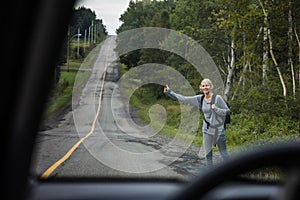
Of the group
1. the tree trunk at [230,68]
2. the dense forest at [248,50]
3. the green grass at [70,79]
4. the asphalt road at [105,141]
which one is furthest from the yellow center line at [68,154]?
the tree trunk at [230,68]

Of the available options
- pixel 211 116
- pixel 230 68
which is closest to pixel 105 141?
pixel 230 68

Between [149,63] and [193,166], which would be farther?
[149,63]

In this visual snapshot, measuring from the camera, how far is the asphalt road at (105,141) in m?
6.53

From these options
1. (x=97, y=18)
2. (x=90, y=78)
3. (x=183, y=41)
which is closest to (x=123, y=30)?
(x=90, y=78)

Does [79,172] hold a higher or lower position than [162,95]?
lower

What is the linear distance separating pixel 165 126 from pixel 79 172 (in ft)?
8.44

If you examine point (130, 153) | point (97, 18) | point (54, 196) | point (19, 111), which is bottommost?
point (130, 153)

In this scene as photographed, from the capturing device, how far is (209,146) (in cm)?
577

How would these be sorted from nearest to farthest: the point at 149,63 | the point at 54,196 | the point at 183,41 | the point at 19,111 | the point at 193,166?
the point at 19,111 < the point at 54,196 < the point at 193,166 < the point at 149,63 < the point at 183,41

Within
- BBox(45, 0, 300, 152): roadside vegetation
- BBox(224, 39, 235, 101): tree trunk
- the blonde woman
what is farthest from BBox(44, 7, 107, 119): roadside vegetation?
BBox(224, 39, 235, 101): tree trunk

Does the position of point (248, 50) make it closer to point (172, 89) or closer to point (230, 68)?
point (230, 68)

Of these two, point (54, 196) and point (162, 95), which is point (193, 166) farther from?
point (54, 196)

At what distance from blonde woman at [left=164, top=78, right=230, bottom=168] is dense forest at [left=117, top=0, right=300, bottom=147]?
2.34 m

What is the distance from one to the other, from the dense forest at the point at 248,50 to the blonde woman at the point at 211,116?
2338 millimetres
